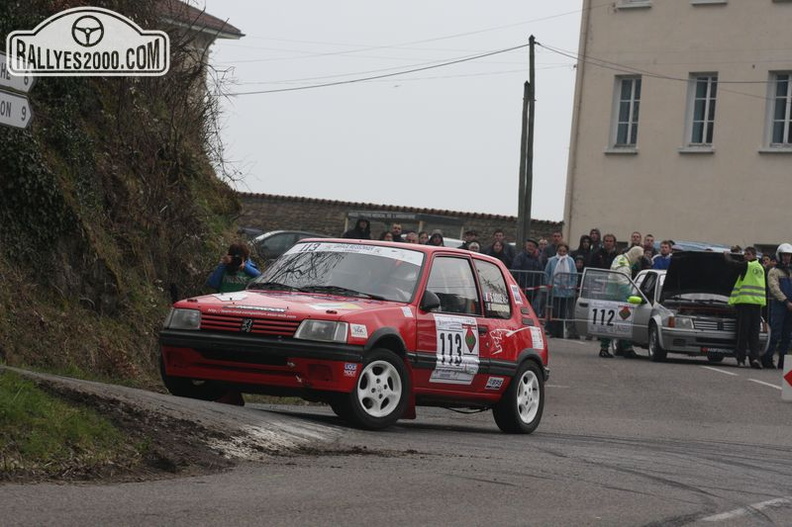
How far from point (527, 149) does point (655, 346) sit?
18697mm

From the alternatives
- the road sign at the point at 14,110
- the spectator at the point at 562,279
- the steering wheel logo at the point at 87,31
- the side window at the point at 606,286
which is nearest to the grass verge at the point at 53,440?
the road sign at the point at 14,110

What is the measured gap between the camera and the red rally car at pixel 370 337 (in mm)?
12945

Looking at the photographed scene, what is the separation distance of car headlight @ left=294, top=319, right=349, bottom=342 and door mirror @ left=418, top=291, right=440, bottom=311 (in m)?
1.23

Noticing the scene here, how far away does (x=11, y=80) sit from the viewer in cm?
1166

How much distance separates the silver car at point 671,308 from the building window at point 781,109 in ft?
52.4

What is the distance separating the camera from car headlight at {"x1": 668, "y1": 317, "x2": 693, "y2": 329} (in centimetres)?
2752

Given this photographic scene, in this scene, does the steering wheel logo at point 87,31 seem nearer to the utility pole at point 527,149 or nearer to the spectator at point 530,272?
the spectator at point 530,272

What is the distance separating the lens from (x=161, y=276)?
63.9 ft

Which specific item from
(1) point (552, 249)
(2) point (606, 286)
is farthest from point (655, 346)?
(1) point (552, 249)

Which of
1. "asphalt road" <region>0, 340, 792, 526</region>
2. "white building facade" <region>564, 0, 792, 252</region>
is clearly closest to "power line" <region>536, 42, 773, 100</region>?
"white building facade" <region>564, 0, 792, 252</region>

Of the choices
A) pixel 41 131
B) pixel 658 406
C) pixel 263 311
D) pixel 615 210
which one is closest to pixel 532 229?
pixel 615 210

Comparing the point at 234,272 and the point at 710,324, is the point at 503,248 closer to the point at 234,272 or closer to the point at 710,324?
the point at 710,324

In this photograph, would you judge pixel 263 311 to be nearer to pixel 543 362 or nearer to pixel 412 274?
pixel 412 274

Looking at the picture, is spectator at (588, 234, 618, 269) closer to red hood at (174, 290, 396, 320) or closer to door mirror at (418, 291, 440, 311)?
door mirror at (418, 291, 440, 311)
